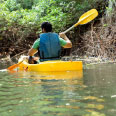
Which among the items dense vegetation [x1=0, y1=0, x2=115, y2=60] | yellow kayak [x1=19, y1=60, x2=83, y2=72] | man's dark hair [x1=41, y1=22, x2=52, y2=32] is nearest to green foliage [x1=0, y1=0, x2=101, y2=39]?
dense vegetation [x1=0, y1=0, x2=115, y2=60]

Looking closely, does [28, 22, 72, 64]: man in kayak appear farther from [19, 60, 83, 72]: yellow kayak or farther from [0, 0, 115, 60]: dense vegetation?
[0, 0, 115, 60]: dense vegetation

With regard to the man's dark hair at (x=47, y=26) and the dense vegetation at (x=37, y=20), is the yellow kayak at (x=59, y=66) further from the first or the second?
the dense vegetation at (x=37, y=20)

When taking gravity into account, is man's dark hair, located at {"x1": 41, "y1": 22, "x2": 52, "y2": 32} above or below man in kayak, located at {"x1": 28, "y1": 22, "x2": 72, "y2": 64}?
above

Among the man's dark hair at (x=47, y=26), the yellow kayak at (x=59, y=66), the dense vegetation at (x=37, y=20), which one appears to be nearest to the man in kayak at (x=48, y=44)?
the man's dark hair at (x=47, y=26)

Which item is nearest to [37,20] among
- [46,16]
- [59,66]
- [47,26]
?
[46,16]

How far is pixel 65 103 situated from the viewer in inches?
65.0

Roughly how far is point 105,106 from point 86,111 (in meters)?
0.18

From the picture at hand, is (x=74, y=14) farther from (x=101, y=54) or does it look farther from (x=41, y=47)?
(x=41, y=47)

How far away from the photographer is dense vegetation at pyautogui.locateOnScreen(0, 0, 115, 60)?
9969mm

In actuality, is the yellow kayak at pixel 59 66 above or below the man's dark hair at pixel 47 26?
below

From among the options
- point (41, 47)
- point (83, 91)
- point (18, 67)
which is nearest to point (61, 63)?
point (41, 47)

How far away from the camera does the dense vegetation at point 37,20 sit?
9969 millimetres

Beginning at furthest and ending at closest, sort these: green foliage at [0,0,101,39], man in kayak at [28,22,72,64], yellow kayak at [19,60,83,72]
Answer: green foliage at [0,0,101,39]
man in kayak at [28,22,72,64]
yellow kayak at [19,60,83,72]

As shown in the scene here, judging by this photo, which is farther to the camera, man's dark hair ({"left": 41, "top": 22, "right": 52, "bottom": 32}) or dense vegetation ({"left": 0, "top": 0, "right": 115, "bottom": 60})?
dense vegetation ({"left": 0, "top": 0, "right": 115, "bottom": 60})
